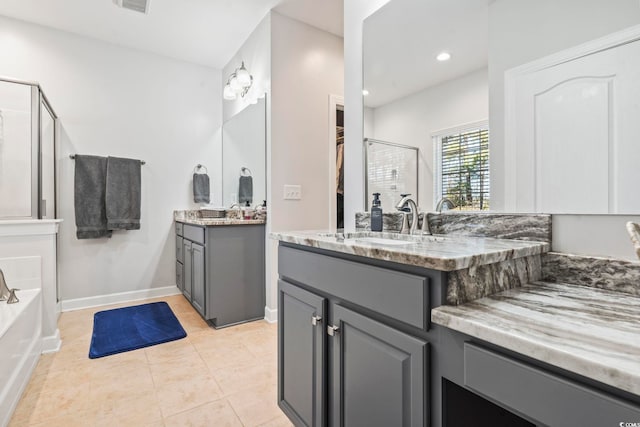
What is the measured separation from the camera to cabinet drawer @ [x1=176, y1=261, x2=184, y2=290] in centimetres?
327

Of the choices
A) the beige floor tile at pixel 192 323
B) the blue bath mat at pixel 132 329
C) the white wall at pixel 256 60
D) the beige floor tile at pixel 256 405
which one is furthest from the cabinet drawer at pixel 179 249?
the beige floor tile at pixel 256 405

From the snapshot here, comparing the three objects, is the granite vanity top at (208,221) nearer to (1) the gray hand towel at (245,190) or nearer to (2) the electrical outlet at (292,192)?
(2) the electrical outlet at (292,192)

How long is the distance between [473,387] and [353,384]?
449 millimetres

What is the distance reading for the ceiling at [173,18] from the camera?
2582 mm

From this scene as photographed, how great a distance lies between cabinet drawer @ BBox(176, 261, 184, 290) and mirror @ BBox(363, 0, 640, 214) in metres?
2.60

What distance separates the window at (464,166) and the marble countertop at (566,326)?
19.2 inches

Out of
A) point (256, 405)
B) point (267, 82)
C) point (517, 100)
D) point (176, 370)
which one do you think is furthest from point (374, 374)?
point (267, 82)

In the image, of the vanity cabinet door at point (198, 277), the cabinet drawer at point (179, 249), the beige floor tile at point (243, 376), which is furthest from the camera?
the cabinet drawer at point (179, 249)

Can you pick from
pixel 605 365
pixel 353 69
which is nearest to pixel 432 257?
pixel 605 365

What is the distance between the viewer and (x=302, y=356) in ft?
4.17

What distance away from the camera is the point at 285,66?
2.76m

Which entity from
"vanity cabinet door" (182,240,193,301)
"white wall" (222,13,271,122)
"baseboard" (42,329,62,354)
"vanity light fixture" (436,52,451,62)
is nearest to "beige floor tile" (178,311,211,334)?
"vanity cabinet door" (182,240,193,301)

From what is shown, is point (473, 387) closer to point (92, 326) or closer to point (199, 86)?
point (92, 326)

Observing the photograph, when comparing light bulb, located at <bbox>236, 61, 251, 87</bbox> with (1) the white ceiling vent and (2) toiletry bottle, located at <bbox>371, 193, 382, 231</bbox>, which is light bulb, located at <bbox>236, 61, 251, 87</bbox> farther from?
(2) toiletry bottle, located at <bbox>371, 193, 382, 231</bbox>
